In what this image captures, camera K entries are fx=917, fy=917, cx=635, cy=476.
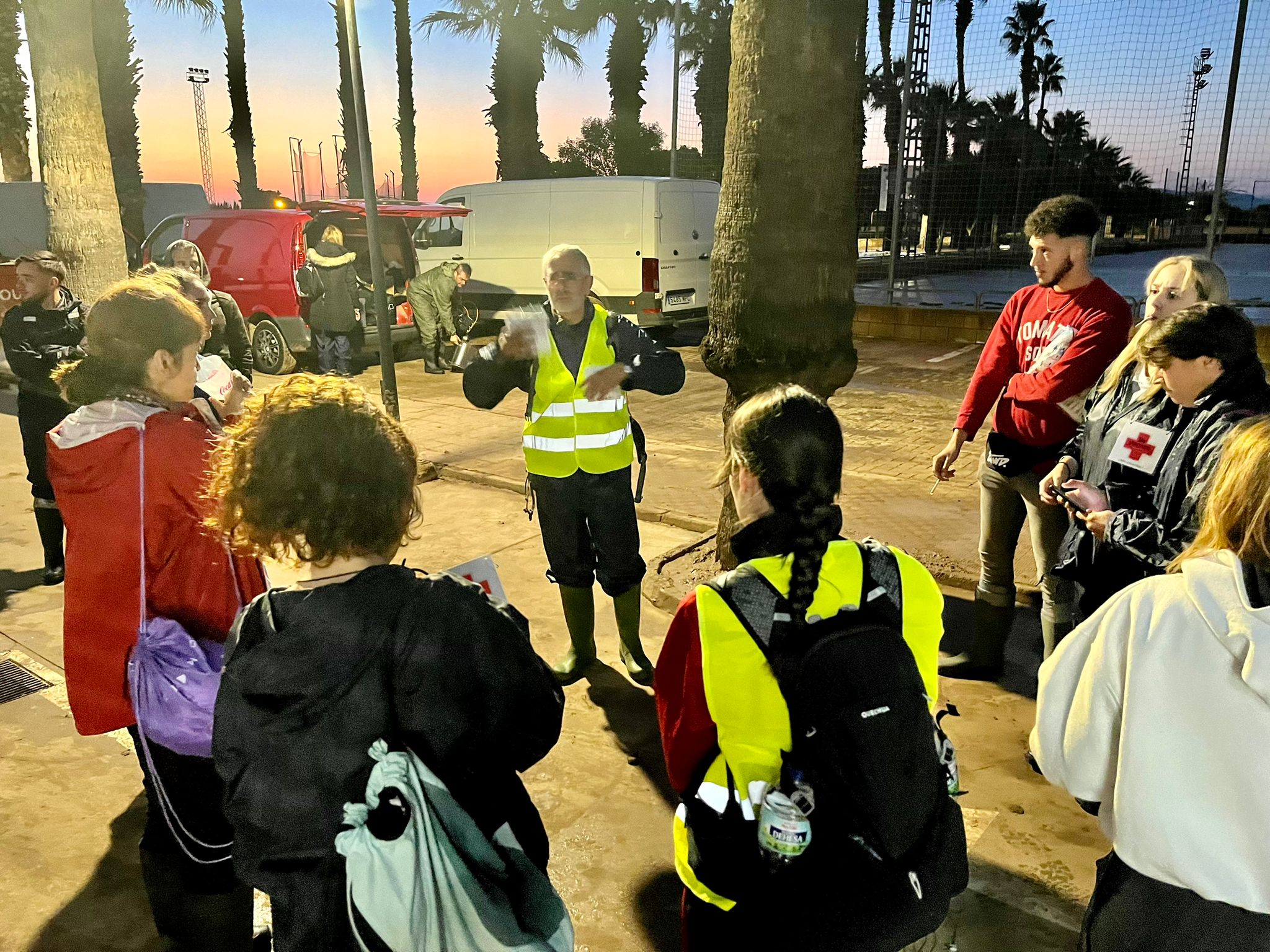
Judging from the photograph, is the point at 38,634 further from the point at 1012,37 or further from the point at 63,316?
the point at 1012,37

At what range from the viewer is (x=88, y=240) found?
8969 mm

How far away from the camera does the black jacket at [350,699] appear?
1395 millimetres

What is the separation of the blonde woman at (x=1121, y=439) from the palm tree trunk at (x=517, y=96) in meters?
25.8

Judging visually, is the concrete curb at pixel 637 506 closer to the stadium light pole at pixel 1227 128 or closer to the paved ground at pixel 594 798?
the paved ground at pixel 594 798

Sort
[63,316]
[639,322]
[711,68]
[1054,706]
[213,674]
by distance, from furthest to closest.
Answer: [711,68]
[639,322]
[63,316]
[213,674]
[1054,706]

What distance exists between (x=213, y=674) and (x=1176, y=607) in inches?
73.6

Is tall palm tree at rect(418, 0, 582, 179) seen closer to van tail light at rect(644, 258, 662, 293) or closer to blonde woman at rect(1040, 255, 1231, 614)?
van tail light at rect(644, 258, 662, 293)

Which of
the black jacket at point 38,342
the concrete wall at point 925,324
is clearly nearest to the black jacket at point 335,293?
the black jacket at point 38,342

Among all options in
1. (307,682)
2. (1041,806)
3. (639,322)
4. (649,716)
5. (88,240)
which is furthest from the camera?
(639,322)

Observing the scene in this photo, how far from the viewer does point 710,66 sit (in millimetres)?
25797

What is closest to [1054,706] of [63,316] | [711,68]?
[63,316]

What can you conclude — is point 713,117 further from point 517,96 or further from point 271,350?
point 271,350

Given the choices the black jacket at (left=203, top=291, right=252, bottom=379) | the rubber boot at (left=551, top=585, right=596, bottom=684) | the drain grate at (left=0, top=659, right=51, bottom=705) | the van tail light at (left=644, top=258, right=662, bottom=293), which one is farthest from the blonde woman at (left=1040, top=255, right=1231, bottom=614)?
the van tail light at (left=644, top=258, right=662, bottom=293)

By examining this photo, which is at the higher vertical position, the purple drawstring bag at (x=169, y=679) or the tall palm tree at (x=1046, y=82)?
the tall palm tree at (x=1046, y=82)
